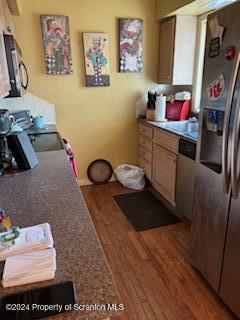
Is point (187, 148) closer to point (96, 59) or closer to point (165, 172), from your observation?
point (165, 172)

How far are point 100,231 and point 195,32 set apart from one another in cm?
253

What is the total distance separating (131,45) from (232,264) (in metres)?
2.72

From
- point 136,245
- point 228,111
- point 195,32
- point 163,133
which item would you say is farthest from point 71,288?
point 195,32

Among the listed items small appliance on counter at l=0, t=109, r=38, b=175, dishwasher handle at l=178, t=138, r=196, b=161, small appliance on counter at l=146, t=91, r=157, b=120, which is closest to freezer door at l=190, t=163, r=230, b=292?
dishwasher handle at l=178, t=138, r=196, b=161

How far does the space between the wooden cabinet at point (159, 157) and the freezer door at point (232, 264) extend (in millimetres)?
1163

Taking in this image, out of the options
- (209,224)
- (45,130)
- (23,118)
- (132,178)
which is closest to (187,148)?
(209,224)

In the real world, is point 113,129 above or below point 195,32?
below

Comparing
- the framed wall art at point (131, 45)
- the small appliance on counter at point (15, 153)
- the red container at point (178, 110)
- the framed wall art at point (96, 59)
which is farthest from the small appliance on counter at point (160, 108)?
the small appliance on counter at point (15, 153)

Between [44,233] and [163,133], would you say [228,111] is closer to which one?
[44,233]

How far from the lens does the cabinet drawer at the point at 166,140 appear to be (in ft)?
8.32

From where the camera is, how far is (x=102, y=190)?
11.1ft

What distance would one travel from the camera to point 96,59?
3.06 metres

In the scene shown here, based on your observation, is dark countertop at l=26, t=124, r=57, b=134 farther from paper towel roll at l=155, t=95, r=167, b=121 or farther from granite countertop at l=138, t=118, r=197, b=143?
paper towel roll at l=155, t=95, r=167, b=121

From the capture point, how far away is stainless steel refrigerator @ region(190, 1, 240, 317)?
132 cm
